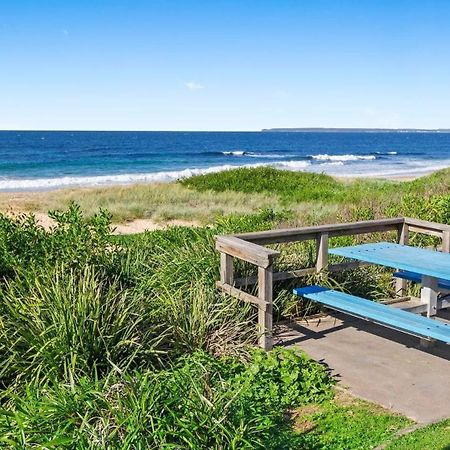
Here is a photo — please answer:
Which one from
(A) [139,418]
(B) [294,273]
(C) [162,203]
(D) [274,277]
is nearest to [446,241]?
(B) [294,273]

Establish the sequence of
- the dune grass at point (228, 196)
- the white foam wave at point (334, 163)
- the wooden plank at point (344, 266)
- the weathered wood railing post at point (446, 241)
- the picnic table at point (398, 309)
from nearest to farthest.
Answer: the picnic table at point (398, 309)
the wooden plank at point (344, 266)
the weathered wood railing post at point (446, 241)
the dune grass at point (228, 196)
the white foam wave at point (334, 163)

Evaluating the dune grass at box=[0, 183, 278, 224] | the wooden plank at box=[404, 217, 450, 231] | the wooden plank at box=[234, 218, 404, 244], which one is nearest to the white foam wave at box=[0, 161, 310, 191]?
the dune grass at box=[0, 183, 278, 224]

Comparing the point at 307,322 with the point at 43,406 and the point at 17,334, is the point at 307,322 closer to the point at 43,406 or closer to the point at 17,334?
the point at 17,334

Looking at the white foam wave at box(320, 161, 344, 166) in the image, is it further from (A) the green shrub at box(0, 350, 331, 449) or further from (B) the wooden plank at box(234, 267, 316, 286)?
(A) the green shrub at box(0, 350, 331, 449)

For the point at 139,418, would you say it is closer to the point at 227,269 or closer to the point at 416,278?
the point at 227,269

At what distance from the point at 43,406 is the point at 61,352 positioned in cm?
101

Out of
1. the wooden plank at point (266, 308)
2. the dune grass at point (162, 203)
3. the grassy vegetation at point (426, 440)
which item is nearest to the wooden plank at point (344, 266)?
the wooden plank at point (266, 308)

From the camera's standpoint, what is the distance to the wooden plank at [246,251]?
579cm

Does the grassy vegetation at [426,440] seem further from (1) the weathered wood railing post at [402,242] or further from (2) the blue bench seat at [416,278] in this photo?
(1) the weathered wood railing post at [402,242]

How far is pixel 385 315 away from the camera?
5.67m

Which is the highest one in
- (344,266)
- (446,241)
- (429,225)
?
(429,225)

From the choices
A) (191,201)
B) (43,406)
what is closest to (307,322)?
(43,406)

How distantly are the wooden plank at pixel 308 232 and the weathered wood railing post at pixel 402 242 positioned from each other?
0.23 m

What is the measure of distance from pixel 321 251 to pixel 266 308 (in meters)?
1.39
